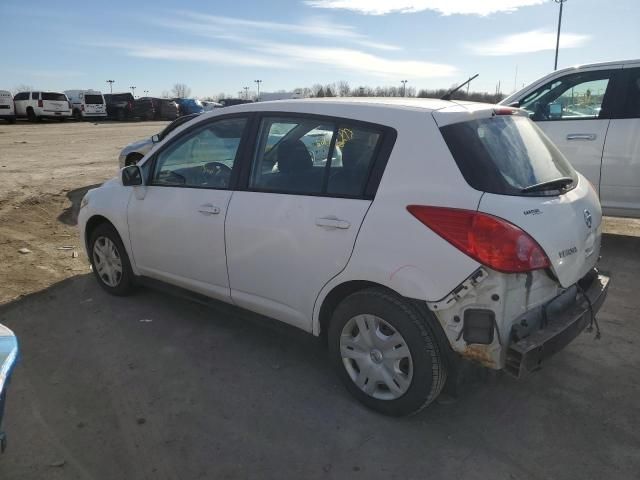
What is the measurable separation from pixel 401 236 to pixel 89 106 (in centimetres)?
3728

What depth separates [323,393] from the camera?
321 cm

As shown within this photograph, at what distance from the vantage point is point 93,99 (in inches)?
1396

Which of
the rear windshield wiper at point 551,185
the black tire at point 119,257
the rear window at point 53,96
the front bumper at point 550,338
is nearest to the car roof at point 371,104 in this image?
the rear windshield wiper at point 551,185

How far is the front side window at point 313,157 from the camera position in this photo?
2926 millimetres

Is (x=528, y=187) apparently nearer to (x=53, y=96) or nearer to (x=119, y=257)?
(x=119, y=257)

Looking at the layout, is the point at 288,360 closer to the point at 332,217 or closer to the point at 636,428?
the point at 332,217

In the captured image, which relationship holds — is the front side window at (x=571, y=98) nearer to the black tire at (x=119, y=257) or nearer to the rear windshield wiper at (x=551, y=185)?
the rear windshield wiper at (x=551, y=185)

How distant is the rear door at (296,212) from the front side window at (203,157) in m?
0.25

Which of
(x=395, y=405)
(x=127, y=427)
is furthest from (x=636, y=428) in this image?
(x=127, y=427)

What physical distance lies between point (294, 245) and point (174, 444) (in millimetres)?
1268

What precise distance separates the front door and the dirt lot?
0.39 metres

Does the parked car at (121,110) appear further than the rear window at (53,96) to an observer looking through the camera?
Yes

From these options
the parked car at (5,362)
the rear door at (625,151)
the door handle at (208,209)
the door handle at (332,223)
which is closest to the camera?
the parked car at (5,362)

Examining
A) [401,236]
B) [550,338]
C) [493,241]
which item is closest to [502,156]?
[493,241]
